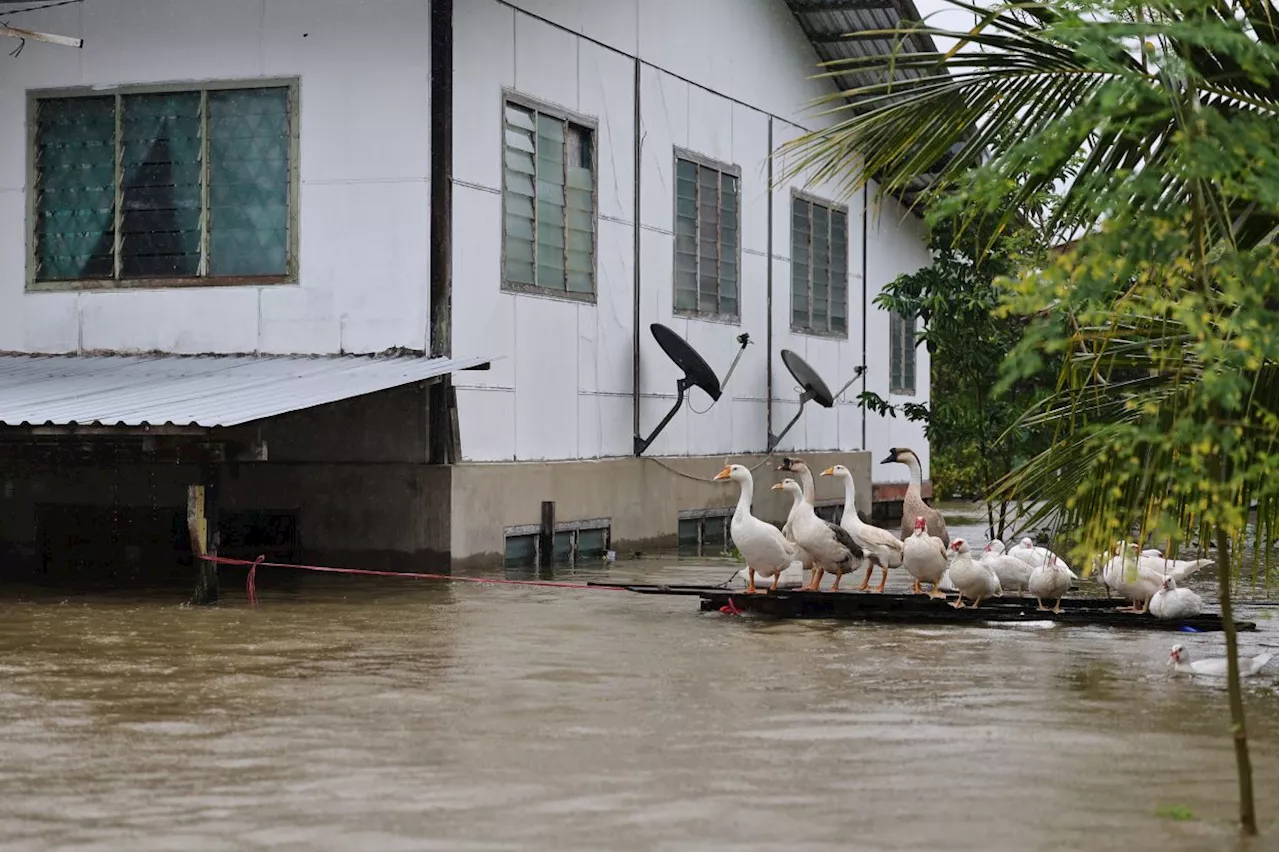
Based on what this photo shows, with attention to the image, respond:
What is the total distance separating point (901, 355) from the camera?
3014 centimetres

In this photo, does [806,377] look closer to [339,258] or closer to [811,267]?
[811,267]

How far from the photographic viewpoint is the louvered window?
58.6 ft

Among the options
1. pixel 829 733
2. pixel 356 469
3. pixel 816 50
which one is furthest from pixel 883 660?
pixel 816 50

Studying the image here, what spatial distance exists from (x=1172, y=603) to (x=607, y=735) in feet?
17.4

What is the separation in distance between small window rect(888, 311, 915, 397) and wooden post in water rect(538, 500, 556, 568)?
36.9 ft

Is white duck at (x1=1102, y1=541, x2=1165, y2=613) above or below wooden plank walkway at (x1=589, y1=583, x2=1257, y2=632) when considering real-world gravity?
above

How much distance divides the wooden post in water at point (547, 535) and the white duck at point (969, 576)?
6101mm

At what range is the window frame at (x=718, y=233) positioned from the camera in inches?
866

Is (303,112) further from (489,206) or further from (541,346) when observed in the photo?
(541,346)

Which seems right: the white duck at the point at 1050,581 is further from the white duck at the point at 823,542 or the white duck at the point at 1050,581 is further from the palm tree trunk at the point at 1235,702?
the palm tree trunk at the point at 1235,702

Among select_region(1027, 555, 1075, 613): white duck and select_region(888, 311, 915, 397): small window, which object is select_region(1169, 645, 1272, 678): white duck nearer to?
select_region(1027, 555, 1075, 613): white duck

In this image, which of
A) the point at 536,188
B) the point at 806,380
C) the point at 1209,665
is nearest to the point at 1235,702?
the point at 1209,665

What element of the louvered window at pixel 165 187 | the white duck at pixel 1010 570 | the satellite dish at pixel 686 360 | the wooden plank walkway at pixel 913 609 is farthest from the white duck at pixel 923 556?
the louvered window at pixel 165 187

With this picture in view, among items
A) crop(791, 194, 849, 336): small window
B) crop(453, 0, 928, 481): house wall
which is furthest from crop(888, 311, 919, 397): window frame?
crop(791, 194, 849, 336): small window
